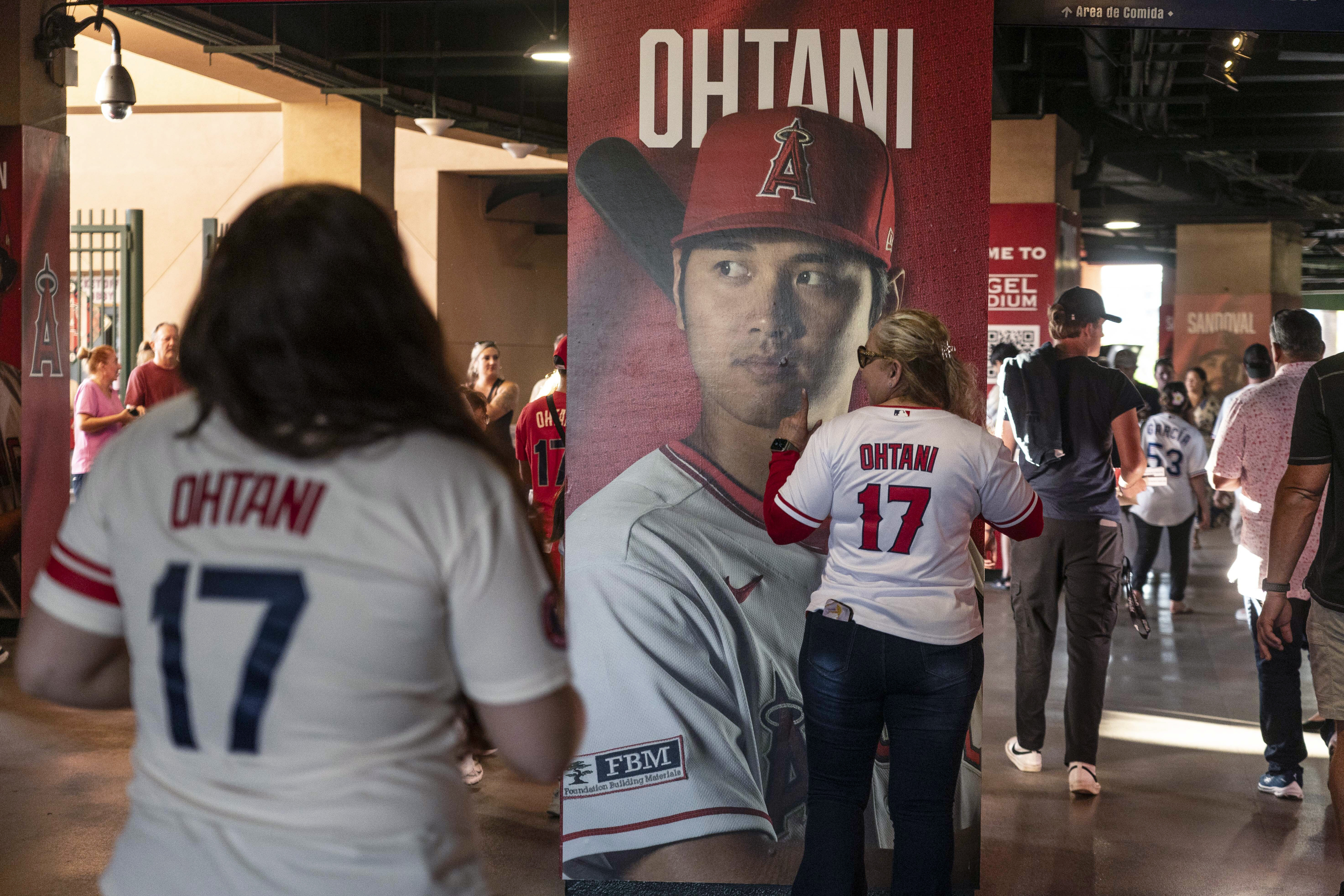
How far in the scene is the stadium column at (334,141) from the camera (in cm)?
1119

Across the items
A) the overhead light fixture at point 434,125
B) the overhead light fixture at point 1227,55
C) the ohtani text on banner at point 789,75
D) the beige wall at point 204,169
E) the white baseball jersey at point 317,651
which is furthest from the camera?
the beige wall at point 204,169

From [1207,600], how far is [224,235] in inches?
363

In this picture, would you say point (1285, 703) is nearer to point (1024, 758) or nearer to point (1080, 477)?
point (1024, 758)

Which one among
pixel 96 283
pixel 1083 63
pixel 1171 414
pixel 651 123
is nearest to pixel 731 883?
pixel 651 123

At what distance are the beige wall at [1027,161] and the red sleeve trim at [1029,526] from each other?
725cm

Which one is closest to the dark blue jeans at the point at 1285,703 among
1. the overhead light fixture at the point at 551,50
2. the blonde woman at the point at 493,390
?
the blonde woman at the point at 493,390

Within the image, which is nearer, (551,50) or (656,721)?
(656,721)

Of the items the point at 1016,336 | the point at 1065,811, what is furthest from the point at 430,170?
the point at 1065,811

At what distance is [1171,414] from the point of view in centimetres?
840

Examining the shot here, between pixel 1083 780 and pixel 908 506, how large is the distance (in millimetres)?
2387

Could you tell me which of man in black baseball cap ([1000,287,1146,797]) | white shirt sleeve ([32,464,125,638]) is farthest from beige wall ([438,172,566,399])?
white shirt sleeve ([32,464,125,638])

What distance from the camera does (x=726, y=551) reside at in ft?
11.3

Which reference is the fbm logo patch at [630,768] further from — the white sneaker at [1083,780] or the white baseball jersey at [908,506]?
the white sneaker at [1083,780]

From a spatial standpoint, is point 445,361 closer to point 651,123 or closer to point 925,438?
point 925,438
